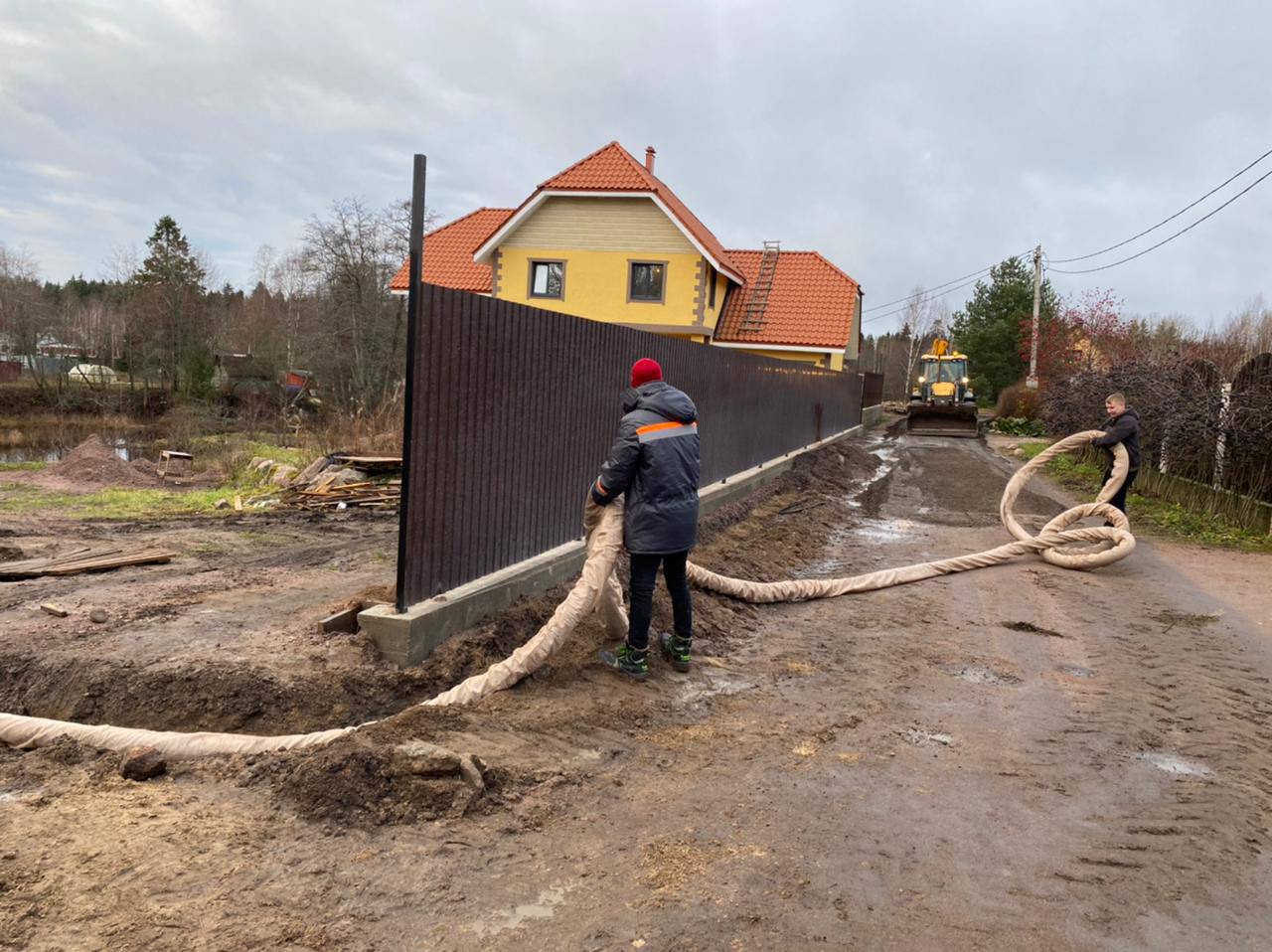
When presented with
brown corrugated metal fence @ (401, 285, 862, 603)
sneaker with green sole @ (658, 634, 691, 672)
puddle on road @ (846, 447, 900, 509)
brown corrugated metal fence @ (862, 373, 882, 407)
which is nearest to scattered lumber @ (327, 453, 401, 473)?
brown corrugated metal fence @ (401, 285, 862, 603)

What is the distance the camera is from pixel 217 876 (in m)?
2.73

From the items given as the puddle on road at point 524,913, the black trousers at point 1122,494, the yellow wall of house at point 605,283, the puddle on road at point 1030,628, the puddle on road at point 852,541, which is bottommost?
the puddle on road at point 524,913

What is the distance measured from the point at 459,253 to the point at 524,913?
95.8ft

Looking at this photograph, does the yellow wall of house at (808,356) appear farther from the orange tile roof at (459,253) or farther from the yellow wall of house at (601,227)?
the orange tile roof at (459,253)

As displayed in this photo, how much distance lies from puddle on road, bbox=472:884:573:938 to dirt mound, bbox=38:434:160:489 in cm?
1612

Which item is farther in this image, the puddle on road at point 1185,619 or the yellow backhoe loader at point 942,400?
the yellow backhoe loader at point 942,400

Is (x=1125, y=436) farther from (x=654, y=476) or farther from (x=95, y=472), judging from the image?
(x=95, y=472)

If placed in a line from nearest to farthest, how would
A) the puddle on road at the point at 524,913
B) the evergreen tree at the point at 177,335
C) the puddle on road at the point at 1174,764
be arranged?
the puddle on road at the point at 524,913
the puddle on road at the point at 1174,764
the evergreen tree at the point at 177,335

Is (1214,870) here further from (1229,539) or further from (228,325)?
(228,325)

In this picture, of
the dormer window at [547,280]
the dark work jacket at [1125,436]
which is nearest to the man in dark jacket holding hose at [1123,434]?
the dark work jacket at [1125,436]

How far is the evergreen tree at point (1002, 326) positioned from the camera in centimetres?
4394

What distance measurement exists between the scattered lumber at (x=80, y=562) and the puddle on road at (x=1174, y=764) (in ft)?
25.2

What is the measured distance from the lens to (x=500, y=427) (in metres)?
5.59

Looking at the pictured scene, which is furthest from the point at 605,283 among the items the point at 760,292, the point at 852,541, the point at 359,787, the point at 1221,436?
the point at 359,787
